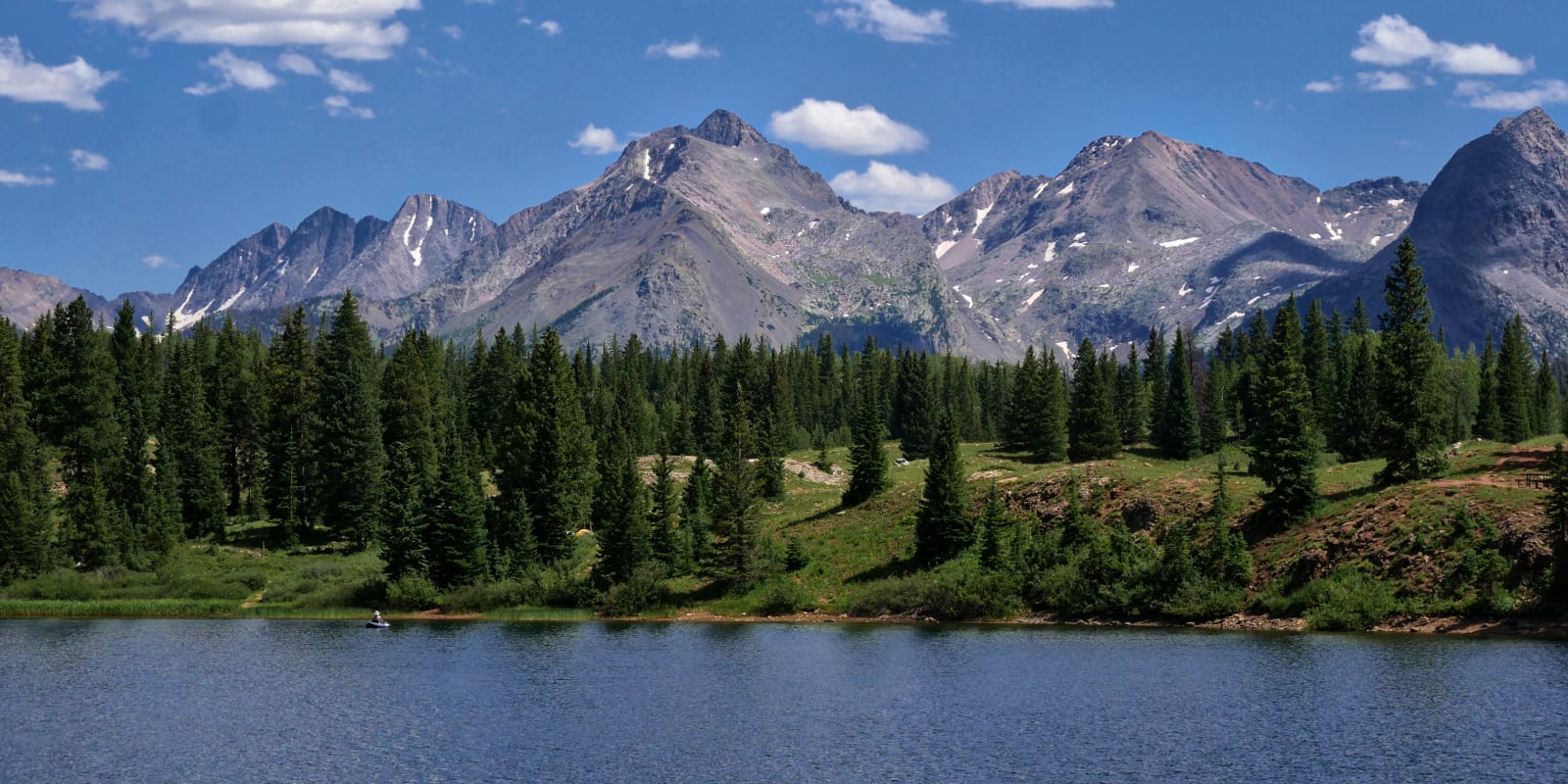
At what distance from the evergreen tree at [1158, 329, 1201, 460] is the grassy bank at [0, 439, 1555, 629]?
3051 centimetres

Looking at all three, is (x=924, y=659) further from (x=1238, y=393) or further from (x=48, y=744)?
(x=1238, y=393)

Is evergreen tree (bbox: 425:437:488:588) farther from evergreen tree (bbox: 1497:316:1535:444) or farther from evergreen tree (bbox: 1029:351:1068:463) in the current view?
evergreen tree (bbox: 1497:316:1535:444)

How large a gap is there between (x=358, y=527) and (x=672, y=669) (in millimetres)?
57235

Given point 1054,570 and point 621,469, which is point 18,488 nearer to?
point 621,469

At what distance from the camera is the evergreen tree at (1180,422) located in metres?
143

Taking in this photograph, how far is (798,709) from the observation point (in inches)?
2302

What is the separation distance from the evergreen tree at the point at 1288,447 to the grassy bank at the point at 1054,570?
144 centimetres

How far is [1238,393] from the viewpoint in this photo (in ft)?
540

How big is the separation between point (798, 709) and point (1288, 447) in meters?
46.0

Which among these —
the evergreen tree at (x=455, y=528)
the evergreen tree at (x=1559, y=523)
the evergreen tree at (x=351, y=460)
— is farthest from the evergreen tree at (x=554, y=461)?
the evergreen tree at (x=1559, y=523)

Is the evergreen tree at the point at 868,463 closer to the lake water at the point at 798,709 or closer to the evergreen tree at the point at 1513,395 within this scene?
the lake water at the point at 798,709

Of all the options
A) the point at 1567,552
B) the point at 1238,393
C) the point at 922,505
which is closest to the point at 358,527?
the point at 922,505

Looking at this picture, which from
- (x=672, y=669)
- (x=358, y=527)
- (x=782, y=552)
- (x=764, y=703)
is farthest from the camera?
(x=358, y=527)

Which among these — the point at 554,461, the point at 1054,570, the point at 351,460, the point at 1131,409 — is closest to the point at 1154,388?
the point at 1131,409
